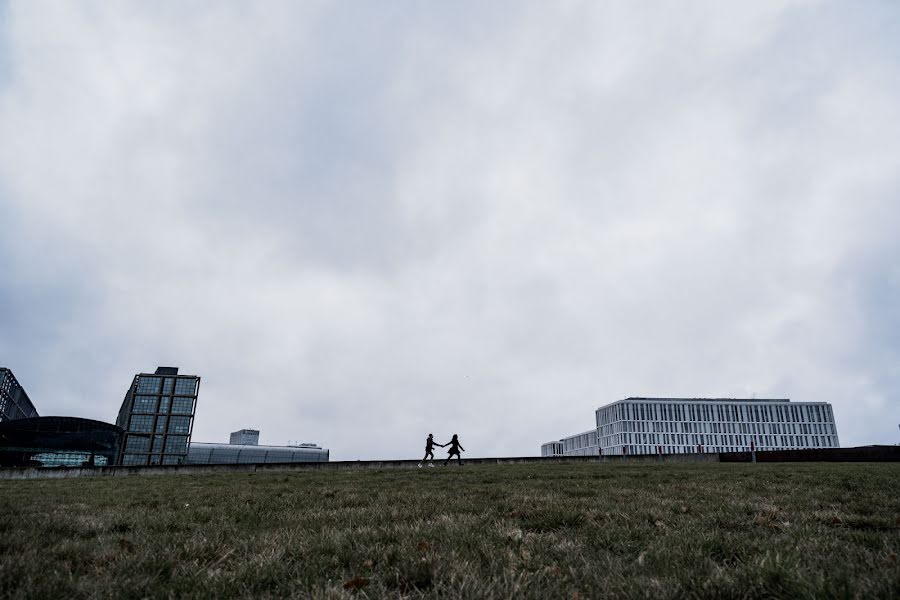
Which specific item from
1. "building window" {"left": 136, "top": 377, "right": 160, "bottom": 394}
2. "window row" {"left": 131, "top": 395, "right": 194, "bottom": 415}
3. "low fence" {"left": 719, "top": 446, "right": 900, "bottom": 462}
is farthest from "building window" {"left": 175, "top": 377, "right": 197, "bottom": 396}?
"low fence" {"left": 719, "top": 446, "right": 900, "bottom": 462}

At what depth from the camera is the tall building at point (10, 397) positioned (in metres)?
134

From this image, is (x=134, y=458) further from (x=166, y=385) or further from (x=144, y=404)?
(x=166, y=385)

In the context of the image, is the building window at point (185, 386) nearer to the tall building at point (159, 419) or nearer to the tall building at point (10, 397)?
the tall building at point (159, 419)

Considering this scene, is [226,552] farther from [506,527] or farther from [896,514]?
[896,514]

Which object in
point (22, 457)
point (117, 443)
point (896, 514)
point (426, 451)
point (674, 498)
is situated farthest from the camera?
point (117, 443)

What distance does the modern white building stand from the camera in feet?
554

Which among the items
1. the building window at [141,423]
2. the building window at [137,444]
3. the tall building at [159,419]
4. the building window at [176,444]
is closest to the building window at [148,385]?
the tall building at [159,419]

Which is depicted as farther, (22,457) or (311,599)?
(22,457)

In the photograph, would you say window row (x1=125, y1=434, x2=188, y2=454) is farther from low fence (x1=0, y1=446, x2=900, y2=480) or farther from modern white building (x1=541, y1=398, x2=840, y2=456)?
low fence (x1=0, y1=446, x2=900, y2=480)

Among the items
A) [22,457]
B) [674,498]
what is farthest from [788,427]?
[22,457]

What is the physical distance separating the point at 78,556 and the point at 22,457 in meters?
151

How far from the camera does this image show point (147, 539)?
574cm

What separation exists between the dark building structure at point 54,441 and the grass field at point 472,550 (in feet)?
448

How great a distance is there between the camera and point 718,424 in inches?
6742
